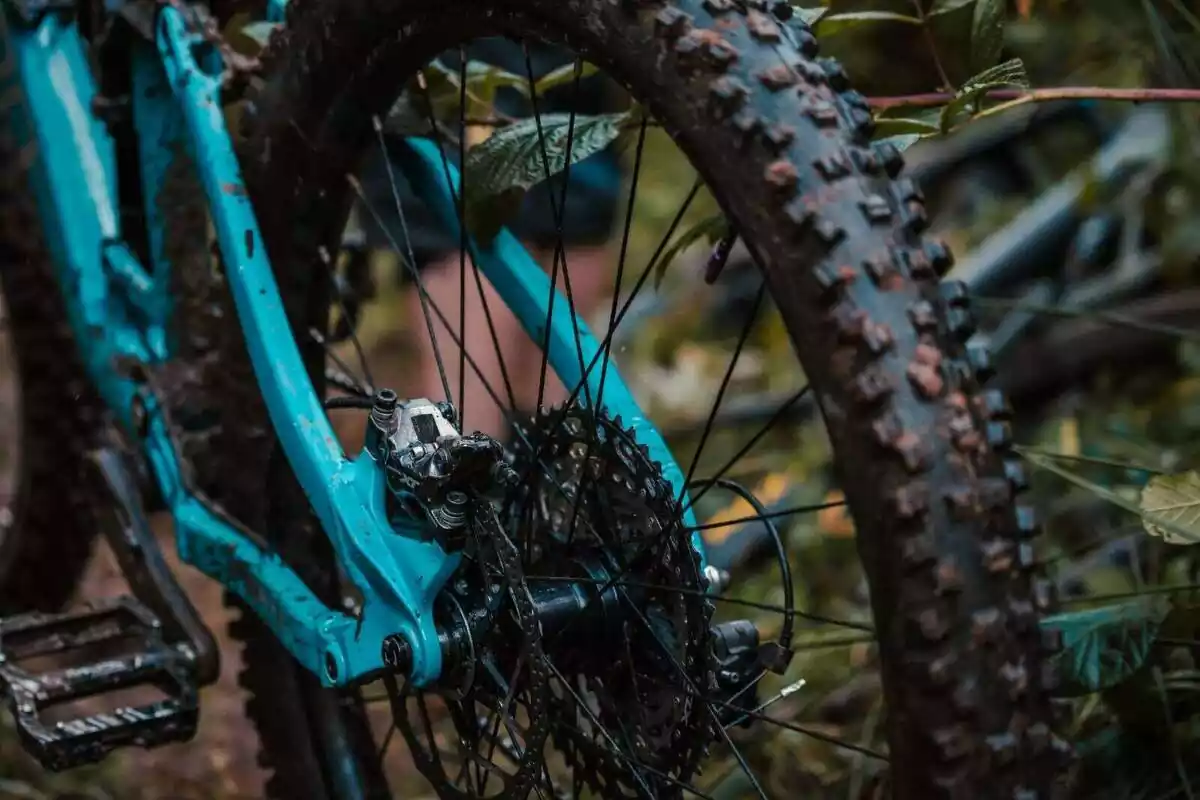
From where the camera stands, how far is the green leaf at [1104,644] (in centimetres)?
112

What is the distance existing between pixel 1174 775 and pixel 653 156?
213 cm

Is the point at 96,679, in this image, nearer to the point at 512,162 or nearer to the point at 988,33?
the point at 512,162

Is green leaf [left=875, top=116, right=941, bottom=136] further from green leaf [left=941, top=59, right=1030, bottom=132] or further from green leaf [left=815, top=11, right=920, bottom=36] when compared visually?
green leaf [left=815, top=11, right=920, bottom=36]

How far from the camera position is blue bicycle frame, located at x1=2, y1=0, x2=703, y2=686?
40.2 inches

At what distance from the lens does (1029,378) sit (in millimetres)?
2318

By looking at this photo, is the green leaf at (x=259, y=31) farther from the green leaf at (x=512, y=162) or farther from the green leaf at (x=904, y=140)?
the green leaf at (x=904, y=140)

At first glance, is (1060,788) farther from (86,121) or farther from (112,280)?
(86,121)

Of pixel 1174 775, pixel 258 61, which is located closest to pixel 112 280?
pixel 258 61

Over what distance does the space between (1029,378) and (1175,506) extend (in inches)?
50.2

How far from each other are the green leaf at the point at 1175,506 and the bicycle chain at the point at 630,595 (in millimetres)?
376

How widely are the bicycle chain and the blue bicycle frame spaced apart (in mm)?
31

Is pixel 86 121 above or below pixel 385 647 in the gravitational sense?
above

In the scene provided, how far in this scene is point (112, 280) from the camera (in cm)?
142

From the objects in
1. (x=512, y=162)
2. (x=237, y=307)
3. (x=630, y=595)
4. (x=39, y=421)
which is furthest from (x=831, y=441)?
(x=39, y=421)
